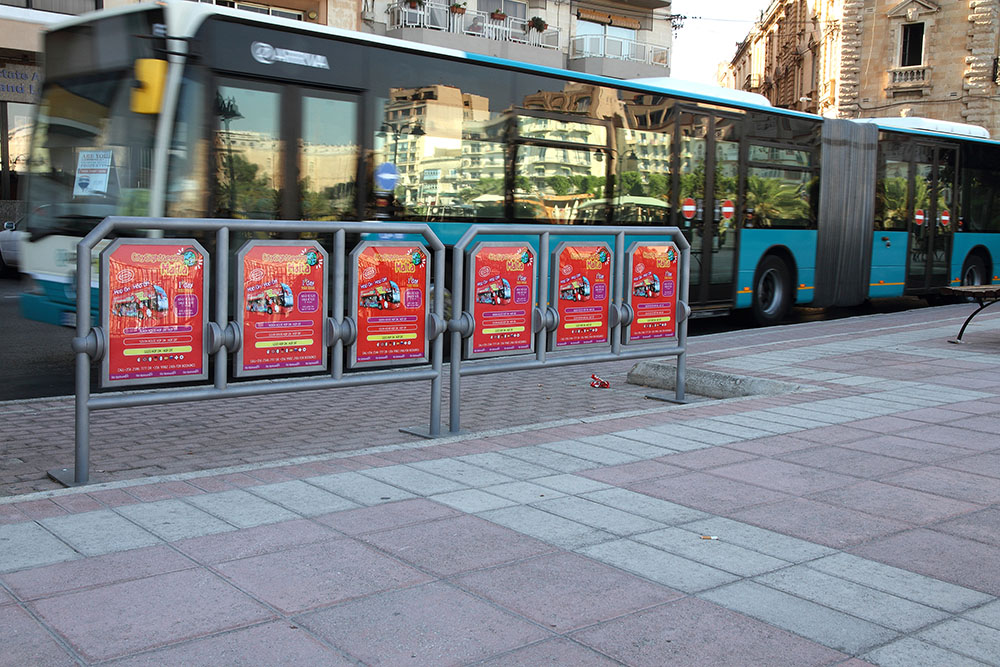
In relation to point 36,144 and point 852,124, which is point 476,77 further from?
point 852,124

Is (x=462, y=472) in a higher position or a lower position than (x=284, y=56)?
lower

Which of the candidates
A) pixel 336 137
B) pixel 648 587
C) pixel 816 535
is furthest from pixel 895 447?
pixel 336 137

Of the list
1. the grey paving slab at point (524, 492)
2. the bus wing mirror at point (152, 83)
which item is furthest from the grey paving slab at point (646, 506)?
the bus wing mirror at point (152, 83)

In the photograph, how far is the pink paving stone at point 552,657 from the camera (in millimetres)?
3068

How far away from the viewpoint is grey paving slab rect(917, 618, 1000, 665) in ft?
10.5

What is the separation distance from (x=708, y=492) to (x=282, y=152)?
19.2ft

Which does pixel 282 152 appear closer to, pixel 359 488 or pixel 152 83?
pixel 152 83

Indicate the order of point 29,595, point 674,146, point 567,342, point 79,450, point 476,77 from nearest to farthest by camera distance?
point 29,595 < point 79,450 < point 567,342 < point 476,77 < point 674,146

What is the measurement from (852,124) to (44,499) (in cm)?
1495

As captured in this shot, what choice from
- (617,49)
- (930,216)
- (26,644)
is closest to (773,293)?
(930,216)

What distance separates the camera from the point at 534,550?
412 cm

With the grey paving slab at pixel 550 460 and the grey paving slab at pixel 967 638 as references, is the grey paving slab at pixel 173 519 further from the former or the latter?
the grey paving slab at pixel 967 638

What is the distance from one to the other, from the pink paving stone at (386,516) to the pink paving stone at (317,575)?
10.1 inches

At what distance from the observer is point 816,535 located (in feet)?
14.4
